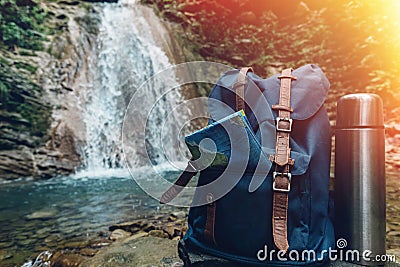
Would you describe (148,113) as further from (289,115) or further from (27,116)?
(289,115)

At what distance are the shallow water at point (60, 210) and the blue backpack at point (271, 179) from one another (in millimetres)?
1712

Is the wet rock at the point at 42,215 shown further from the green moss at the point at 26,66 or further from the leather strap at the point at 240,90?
the green moss at the point at 26,66

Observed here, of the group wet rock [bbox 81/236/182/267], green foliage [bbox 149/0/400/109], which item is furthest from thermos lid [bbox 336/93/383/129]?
green foliage [bbox 149/0/400/109]

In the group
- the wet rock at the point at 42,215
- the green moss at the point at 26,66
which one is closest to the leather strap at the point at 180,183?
the wet rock at the point at 42,215

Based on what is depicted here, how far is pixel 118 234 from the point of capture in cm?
258

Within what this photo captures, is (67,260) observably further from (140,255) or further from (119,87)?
(119,87)

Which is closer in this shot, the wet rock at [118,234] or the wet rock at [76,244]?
the wet rock at [76,244]

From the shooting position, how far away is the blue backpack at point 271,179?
1201mm

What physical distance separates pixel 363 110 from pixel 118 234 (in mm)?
2115

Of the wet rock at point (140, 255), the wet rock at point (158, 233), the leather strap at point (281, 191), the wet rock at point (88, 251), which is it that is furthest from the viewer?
the wet rock at point (158, 233)

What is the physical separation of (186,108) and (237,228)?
7059mm

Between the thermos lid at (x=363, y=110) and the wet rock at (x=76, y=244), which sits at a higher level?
the thermos lid at (x=363, y=110)

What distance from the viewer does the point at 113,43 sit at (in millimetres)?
7898

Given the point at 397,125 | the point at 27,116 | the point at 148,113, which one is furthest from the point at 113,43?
the point at 397,125
